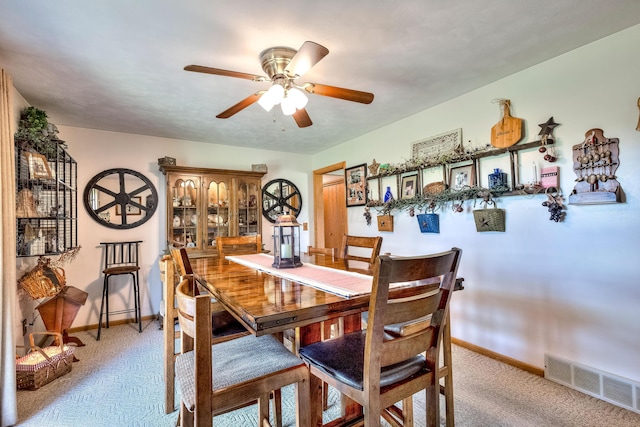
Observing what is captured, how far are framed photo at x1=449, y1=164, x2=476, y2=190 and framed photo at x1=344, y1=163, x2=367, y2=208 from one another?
1.20 m

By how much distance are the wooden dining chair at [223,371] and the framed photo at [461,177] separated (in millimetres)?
2112

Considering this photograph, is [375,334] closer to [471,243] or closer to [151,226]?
[471,243]

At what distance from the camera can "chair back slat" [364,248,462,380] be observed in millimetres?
992

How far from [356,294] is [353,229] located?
2799mm

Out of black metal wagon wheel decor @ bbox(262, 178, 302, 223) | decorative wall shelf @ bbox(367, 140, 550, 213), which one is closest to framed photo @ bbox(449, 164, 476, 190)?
decorative wall shelf @ bbox(367, 140, 550, 213)

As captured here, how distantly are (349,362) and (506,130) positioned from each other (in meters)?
2.14

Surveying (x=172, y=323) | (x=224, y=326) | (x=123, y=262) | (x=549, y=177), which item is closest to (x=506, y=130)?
(x=549, y=177)

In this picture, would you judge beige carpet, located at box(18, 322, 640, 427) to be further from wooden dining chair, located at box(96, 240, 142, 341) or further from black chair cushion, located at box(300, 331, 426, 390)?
wooden dining chair, located at box(96, 240, 142, 341)

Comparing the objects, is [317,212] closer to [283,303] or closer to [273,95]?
A: [273,95]

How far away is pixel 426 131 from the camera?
120 inches

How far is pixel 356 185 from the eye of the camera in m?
3.96

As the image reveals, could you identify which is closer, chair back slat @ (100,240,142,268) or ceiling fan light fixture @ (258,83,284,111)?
ceiling fan light fixture @ (258,83,284,111)

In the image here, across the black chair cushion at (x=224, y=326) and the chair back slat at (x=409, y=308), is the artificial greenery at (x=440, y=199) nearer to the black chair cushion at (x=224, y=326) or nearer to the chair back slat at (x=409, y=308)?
the chair back slat at (x=409, y=308)

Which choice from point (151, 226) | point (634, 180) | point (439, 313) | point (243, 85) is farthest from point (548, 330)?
point (151, 226)
